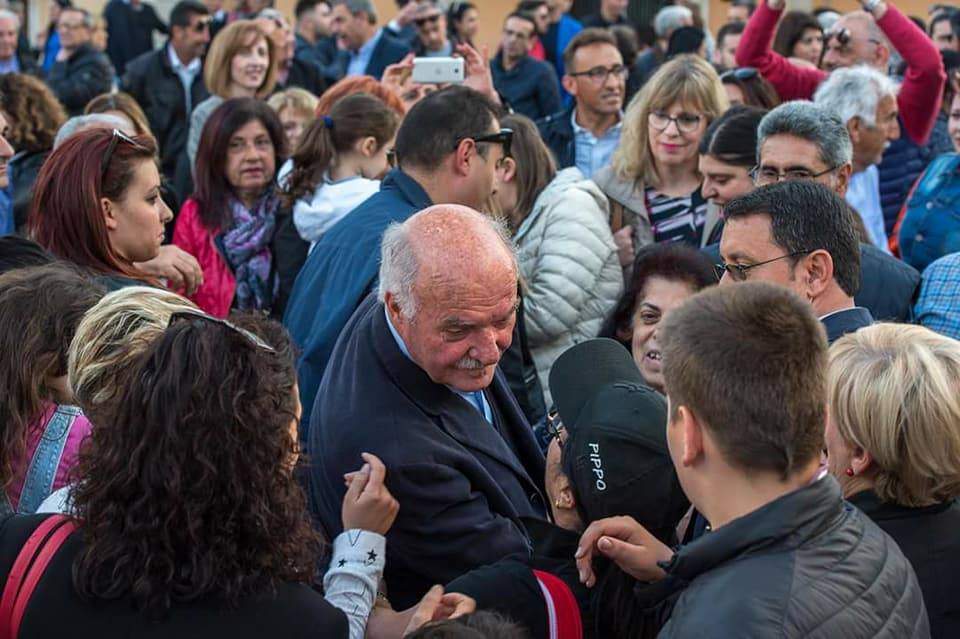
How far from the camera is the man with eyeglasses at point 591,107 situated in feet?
22.5

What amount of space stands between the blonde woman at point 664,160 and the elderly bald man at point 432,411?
103 inches

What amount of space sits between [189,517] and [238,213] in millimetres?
4093

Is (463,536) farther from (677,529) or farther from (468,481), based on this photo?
(677,529)

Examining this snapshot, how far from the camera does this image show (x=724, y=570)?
6.74 ft

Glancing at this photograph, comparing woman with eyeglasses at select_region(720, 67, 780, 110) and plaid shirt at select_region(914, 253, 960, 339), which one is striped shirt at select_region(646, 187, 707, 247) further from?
plaid shirt at select_region(914, 253, 960, 339)

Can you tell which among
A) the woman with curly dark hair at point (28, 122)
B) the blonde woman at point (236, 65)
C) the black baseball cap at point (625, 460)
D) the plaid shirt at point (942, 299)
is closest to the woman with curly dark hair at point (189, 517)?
the black baseball cap at point (625, 460)

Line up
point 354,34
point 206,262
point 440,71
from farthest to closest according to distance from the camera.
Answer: point 354,34, point 440,71, point 206,262

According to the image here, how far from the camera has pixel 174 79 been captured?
9609mm

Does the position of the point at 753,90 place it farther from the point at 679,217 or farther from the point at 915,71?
the point at 679,217

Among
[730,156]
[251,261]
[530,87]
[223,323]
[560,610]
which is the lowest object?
[530,87]

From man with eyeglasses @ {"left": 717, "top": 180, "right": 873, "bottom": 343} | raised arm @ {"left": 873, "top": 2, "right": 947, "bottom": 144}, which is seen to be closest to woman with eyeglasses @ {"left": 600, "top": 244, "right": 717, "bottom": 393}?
man with eyeglasses @ {"left": 717, "top": 180, "right": 873, "bottom": 343}

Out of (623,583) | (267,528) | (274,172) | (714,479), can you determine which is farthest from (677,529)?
(274,172)

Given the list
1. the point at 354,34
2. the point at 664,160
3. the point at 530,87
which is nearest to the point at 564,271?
the point at 664,160

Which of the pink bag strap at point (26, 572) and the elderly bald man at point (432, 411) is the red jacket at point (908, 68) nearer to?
the elderly bald man at point (432, 411)
